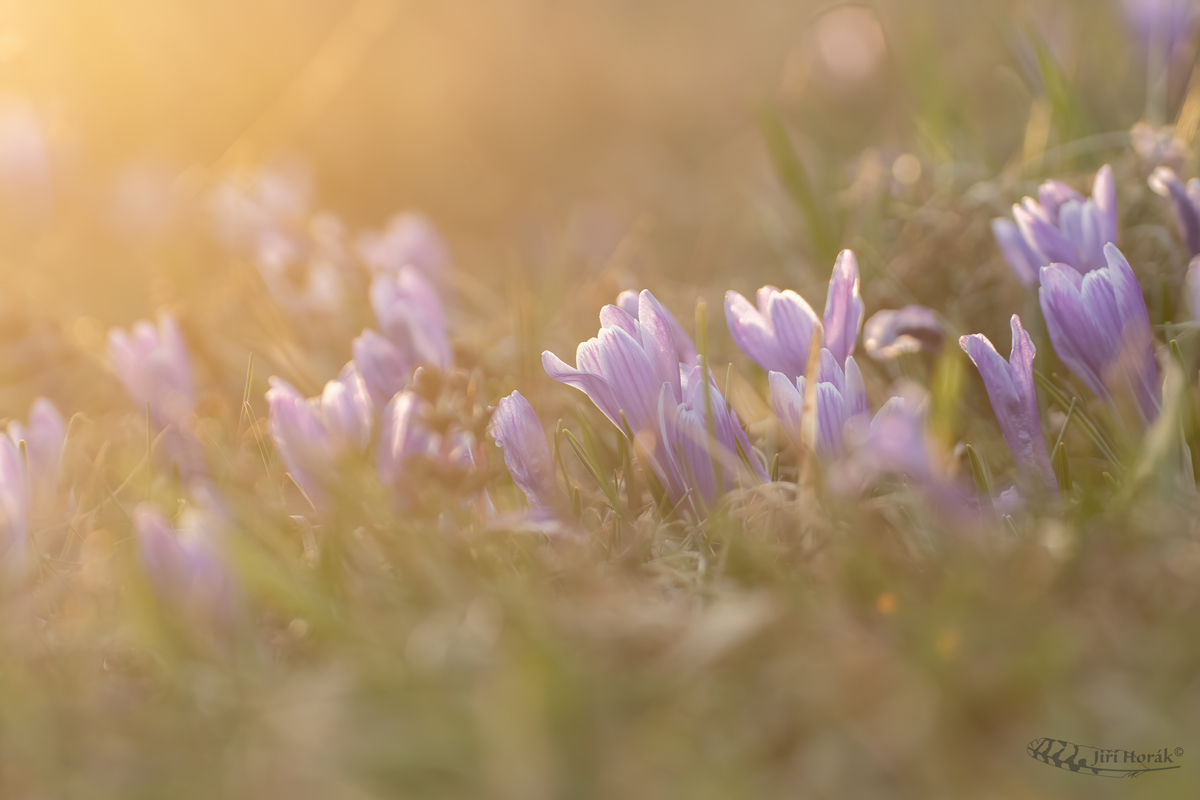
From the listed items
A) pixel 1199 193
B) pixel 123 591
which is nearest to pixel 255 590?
pixel 123 591

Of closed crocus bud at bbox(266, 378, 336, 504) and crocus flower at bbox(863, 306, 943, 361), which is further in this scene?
crocus flower at bbox(863, 306, 943, 361)

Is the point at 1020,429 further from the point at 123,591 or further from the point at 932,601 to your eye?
the point at 123,591

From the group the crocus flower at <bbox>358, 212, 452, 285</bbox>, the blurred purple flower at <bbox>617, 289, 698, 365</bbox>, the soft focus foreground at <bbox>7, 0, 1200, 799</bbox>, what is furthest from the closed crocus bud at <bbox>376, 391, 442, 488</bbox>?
the crocus flower at <bbox>358, 212, 452, 285</bbox>

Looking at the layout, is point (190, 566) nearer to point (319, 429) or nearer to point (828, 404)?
point (319, 429)

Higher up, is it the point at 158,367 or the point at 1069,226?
the point at 158,367

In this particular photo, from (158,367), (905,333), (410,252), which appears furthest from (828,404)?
(410,252)

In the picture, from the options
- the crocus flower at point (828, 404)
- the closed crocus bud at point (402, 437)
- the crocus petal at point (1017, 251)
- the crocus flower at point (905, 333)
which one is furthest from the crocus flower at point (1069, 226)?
the closed crocus bud at point (402, 437)
